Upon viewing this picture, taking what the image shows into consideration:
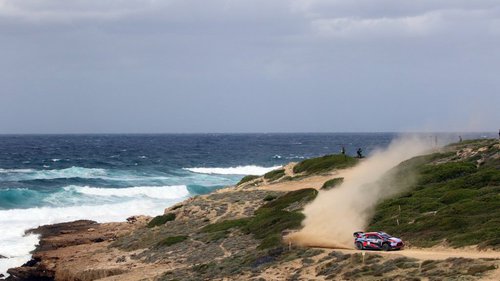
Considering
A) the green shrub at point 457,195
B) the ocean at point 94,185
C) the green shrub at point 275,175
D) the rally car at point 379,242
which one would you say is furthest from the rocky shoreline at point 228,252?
the green shrub at point 457,195

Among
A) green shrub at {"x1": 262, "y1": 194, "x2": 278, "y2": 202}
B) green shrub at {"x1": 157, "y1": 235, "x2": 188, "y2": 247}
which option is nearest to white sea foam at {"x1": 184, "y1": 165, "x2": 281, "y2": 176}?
green shrub at {"x1": 262, "y1": 194, "x2": 278, "y2": 202}

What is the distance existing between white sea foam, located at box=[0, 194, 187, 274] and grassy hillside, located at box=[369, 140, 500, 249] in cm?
2306

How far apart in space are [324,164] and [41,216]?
25.2 meters

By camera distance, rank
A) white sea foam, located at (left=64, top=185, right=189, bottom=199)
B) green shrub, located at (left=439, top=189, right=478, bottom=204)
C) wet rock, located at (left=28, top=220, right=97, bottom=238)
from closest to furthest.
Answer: green shrub, located at (left=439, top=189, right=478, bottom=204), wet rock, located at (left=28, top=220, right=97, bottom=238), white sea foam, located at (left=64, top=185, right=189, bottom=199)

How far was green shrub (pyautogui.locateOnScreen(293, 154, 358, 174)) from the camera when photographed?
201 feet

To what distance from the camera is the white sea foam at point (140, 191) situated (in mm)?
80062

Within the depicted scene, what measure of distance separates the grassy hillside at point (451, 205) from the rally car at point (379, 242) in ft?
4.02

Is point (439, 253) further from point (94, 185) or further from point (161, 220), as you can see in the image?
point (94, 185)

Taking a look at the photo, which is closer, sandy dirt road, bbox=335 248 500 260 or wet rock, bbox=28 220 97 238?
sandy dirt road, bbox=335 248 500 260

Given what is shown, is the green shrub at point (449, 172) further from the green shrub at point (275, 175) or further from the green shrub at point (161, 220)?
the green shrub at point (275, 175)

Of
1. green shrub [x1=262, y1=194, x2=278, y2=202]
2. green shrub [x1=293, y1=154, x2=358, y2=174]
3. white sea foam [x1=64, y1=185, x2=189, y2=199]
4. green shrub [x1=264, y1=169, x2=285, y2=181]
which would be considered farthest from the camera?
white sea foam [x1=64, y1=185, x2=189, y2=199]

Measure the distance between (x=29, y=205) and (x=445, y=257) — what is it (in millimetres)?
51749

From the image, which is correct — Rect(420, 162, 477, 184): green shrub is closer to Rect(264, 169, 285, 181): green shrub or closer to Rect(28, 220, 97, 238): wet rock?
Rect(264, 169, 285, 181): green shrub

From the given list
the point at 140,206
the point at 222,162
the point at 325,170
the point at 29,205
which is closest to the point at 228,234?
the point at 325,170
